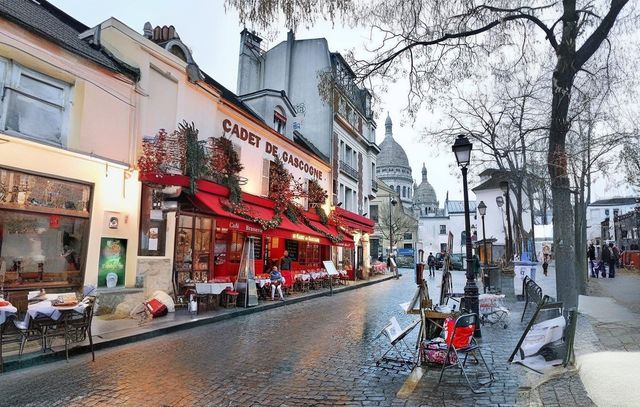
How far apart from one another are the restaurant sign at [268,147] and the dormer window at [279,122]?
4.33 feet

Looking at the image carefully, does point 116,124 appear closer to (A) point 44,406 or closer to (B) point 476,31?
(A) point 44,406

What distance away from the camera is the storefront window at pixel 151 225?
11258mm

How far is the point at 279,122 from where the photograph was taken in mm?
20391

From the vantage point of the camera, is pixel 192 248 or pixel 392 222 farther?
pixel 392 222

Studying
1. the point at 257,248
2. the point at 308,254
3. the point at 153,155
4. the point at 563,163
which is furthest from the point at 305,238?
the point at 563,163

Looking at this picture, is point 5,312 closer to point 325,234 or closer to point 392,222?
point 325,234

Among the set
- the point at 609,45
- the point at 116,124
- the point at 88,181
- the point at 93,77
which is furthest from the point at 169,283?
the point at 609,45

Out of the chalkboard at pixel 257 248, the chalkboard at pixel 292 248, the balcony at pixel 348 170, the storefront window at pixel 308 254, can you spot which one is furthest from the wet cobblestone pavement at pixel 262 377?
the balcony at pixel 348 170

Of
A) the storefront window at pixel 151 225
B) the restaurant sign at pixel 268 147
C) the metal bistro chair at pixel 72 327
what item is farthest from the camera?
the restaurant sign at pixel 268 147

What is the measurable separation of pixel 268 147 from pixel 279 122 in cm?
292

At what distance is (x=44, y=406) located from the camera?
453 centimetres

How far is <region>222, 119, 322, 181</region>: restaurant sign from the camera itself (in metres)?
15.4

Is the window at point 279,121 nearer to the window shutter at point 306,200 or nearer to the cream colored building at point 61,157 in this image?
the window shutter at point 306,200

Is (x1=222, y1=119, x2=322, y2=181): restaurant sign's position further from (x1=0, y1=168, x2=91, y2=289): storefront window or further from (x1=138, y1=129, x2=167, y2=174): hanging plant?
(x1=0, y1=168, x2=91, y2=289): storefront window
